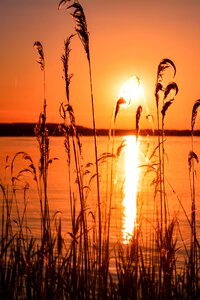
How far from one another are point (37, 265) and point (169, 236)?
3.73 ft

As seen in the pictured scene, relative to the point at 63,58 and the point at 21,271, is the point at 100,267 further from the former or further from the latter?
the point at 63,58

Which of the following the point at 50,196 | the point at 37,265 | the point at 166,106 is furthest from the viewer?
the point at 50,196

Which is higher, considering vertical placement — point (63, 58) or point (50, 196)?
point (63, 58)

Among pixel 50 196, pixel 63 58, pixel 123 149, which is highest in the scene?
pixel 63 58

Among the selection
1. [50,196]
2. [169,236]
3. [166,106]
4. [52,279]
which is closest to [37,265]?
[52,279]

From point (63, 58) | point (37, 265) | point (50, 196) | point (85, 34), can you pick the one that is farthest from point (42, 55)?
point (50, 196)

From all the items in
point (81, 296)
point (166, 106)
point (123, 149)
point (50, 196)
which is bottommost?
point (50, 196)

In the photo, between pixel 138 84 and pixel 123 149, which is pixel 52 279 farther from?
pixel 138 84

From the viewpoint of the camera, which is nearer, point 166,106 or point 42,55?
point 166,106

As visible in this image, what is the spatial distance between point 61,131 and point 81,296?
142 centimetres

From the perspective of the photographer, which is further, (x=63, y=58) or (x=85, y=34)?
(x=63, y=58)

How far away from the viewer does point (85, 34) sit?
4078mm

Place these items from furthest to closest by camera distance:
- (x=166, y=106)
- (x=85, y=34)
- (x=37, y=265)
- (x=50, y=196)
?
(x=50, y=196) → (x=37, y=265) → (x=166, y=106) → (x=85, y=34)

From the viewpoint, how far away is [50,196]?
2905 centimetres
